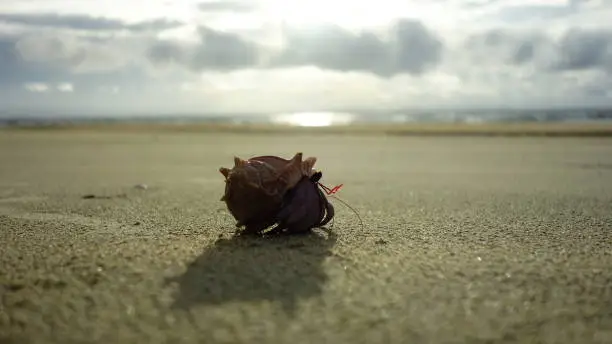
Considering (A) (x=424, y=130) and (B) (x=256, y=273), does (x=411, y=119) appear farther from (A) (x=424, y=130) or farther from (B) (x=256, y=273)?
(B) (x=256, y=273)

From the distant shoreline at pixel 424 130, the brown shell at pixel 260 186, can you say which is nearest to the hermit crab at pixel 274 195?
the brown shell at pixel 260 186

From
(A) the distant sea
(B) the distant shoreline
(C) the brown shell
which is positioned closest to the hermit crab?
(C) the brown shell

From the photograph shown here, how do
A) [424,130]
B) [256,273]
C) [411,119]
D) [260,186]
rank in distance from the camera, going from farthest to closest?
[411,119] < [424,130] < [260,186] < [256,273]

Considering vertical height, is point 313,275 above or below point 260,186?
below

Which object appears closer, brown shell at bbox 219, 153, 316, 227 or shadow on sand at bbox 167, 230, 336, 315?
shadow on sand at bbox 167, 230, 336, 315

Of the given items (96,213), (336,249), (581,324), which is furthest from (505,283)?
(96,213)

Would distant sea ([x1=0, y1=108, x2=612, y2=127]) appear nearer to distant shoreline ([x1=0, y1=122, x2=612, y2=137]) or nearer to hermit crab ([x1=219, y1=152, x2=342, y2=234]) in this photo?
distant shoreline ([x1=0, y1=122, x2=612, y2=137])

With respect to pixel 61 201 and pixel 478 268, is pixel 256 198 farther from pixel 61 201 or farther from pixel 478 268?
pixel 61 201

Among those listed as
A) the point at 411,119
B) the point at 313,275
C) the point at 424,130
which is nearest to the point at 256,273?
the point at 313,275
